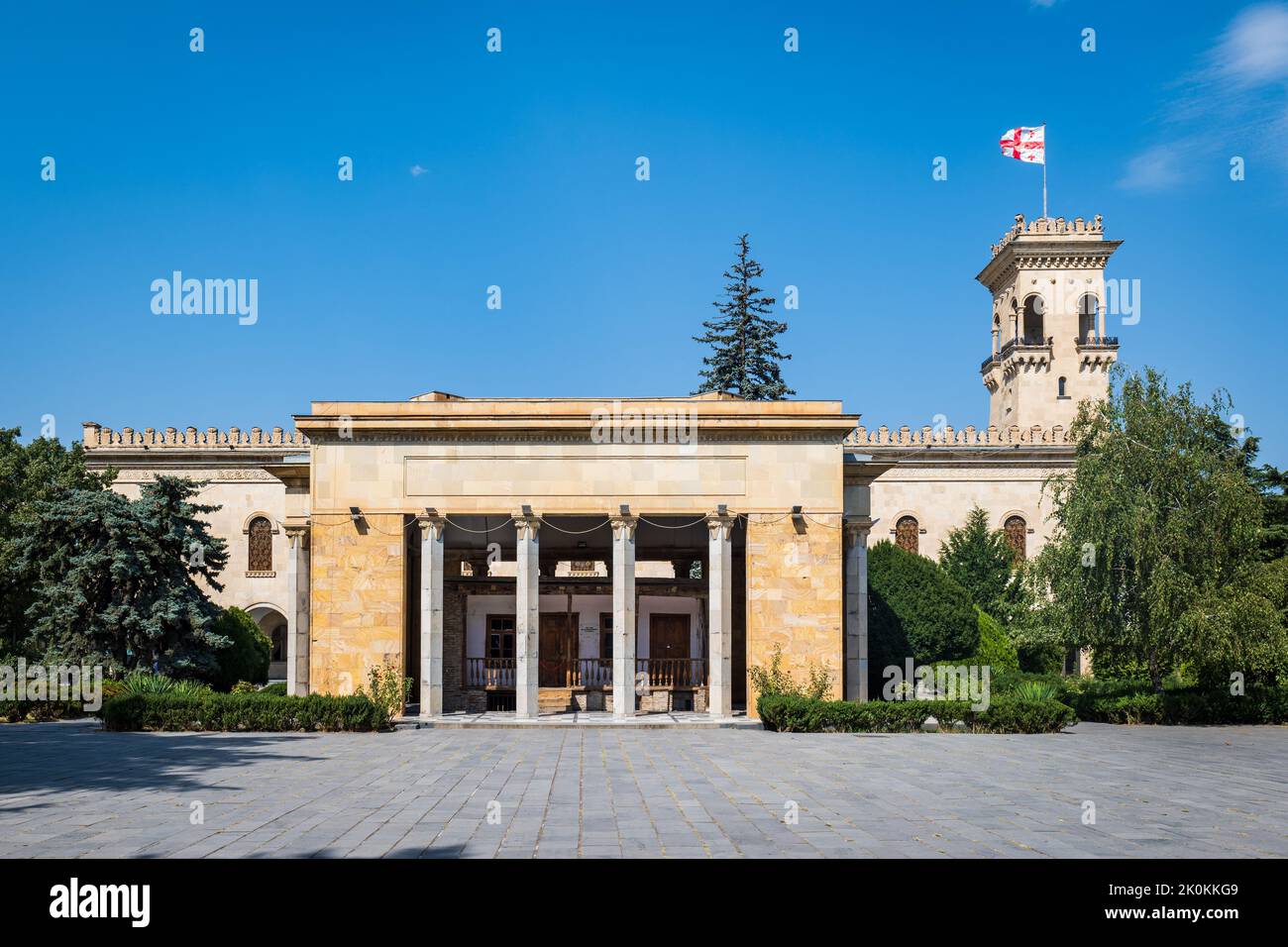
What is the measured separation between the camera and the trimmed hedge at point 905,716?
26469 mm

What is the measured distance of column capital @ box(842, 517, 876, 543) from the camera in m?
31.4

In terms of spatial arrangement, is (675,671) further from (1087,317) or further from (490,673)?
(1087,317)

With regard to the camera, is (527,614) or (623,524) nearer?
A: (527,614)

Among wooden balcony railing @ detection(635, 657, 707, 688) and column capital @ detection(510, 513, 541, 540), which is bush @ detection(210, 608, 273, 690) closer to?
column capital @ detection(510, 513, 541, 540)

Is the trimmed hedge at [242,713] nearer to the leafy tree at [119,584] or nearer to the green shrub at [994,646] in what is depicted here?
the leafy tree at [119,584]

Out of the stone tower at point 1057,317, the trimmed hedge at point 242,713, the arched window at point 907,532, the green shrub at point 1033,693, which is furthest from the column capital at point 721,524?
the stone tower at point 1057,317

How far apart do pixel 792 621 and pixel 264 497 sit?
35467mm

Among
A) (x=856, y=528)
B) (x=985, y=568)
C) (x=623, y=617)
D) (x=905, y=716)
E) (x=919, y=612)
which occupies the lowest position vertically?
(x=905, y=716)

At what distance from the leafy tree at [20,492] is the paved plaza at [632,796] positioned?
11.2m

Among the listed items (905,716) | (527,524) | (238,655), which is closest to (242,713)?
(527,524)

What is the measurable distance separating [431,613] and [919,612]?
19.3 metres

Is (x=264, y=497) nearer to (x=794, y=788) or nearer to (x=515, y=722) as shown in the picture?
(x=515, y=722)

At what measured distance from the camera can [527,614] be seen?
98.3 ft
